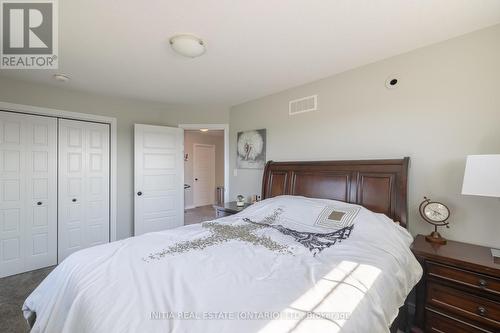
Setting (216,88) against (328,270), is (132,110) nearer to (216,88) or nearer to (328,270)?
(216,88)

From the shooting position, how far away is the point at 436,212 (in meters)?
1.89

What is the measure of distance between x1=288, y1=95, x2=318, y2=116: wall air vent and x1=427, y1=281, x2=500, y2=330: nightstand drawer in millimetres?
2084

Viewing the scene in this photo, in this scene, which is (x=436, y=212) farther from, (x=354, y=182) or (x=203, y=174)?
(x=203, y=174)

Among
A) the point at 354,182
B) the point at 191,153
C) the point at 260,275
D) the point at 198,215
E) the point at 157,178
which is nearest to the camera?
the point at 260,275

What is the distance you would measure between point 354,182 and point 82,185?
12.0 feet

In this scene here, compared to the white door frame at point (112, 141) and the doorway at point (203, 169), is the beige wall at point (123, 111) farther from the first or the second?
the doorway at point (203, 169)

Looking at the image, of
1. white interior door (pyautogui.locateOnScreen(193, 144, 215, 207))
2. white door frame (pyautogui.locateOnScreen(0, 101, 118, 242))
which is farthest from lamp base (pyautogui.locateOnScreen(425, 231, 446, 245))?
white interior door (pyautogui.locateOnScreen(193, 144, 215, 207))

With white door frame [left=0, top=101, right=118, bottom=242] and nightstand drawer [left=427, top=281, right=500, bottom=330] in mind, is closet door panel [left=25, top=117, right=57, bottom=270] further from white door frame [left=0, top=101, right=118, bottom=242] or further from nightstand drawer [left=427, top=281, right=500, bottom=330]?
nightstand drawer [left=427, top=281, right=500, bottom=330]

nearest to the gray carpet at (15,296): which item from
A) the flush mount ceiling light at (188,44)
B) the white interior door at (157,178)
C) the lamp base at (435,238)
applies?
the white interior door at (157,178)

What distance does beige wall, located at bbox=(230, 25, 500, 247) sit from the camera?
1.79 m

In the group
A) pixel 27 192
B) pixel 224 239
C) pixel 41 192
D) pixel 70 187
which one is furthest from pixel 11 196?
pixel 224 239

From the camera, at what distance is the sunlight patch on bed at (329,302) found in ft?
2.82

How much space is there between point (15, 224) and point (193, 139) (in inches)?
183

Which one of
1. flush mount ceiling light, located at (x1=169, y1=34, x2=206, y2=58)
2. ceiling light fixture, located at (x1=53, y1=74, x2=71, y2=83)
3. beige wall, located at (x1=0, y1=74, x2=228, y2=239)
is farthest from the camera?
beige wall, located at (x1=0, y1=74, x2=228, y2=239)
